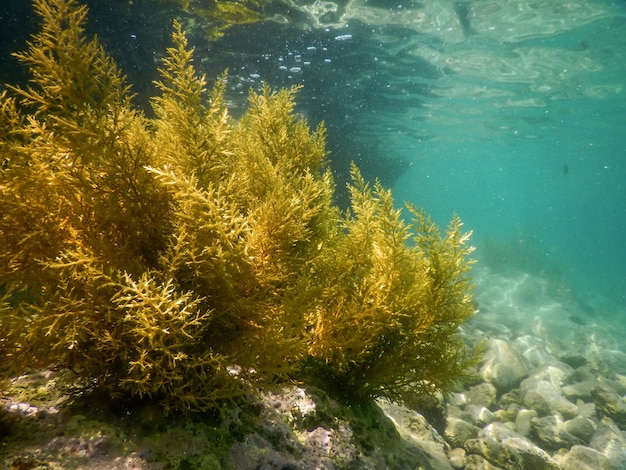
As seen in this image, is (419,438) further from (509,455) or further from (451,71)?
(451,71)

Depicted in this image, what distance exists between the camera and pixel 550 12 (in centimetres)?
1357

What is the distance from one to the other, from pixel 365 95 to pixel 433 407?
17.2 m

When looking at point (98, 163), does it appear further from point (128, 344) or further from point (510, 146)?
point (510, 146)

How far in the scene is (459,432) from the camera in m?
7.07

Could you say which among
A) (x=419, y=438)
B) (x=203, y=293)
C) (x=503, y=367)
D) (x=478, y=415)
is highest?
(x=503, y=367)

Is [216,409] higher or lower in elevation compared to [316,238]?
lower

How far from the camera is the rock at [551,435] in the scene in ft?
27.2

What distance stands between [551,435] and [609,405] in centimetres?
379

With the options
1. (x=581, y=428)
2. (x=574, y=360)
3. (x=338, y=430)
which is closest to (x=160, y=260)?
(x=338, y=430)

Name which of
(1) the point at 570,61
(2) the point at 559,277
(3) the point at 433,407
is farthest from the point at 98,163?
(2) the point at 559,277

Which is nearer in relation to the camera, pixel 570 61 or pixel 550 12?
pixel 550 12

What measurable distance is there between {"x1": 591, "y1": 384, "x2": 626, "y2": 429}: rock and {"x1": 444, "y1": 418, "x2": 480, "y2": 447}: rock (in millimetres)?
6471

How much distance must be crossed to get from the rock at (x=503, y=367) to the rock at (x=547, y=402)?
0.49 meters

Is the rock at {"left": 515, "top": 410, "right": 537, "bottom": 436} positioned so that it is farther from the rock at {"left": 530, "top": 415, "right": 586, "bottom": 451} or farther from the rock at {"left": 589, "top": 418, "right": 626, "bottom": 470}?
the rock at {"left": 589, "top": 418, "right": 626, "bottom": 470}
